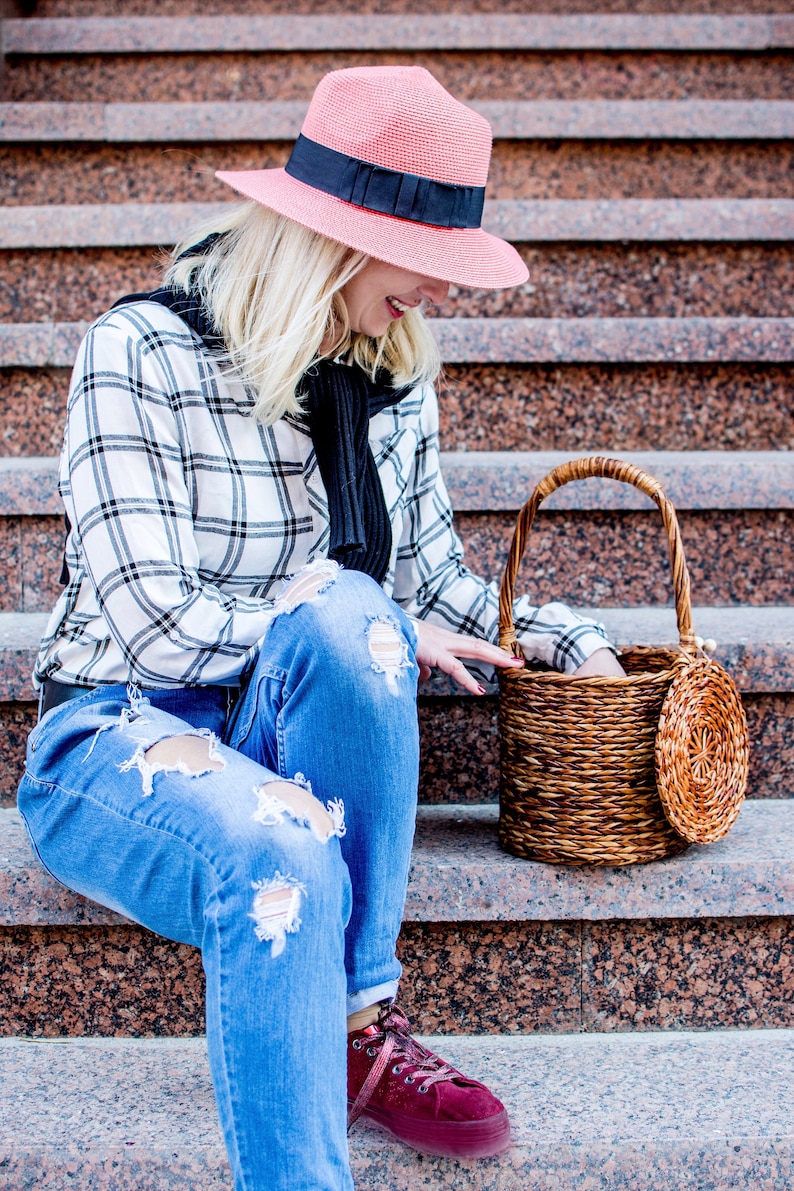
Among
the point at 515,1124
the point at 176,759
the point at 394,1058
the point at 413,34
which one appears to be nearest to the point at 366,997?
the point at 394,1058

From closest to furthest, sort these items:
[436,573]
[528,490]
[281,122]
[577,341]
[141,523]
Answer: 1. [141,523]
2. [436,573]
3. [528,490]
4. [577,341]
5. [281,122]

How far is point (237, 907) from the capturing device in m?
1.03

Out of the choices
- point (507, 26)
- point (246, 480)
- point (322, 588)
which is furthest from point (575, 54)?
point (322, 588)

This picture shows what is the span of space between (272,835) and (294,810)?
1.6 inches

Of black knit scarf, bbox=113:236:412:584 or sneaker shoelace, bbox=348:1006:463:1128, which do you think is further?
black knit scarf, bbox=113:236:412:584

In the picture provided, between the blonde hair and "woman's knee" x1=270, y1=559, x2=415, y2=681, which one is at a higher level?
the blonde hair

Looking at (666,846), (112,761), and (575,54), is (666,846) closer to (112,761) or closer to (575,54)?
(112,761)

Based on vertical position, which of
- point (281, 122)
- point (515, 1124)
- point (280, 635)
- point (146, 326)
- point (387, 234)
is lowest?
point (515, 1124)

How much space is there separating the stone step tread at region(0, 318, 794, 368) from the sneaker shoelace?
1240 millimetres

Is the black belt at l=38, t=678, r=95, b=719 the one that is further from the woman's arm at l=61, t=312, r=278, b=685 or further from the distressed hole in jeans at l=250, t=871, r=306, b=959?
the distressed hole in jeans at l=250, t=871, r=306, b=959

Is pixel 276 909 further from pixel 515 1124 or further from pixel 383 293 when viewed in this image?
pixel 383 293

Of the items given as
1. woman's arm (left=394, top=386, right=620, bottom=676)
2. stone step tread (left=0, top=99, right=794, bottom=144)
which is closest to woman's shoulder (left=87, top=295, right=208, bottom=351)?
woman's arm (left=394, top=386, right=620, bottom=676)

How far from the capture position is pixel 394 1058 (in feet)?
4.06

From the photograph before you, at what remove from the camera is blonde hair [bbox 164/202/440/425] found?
4.47ft
